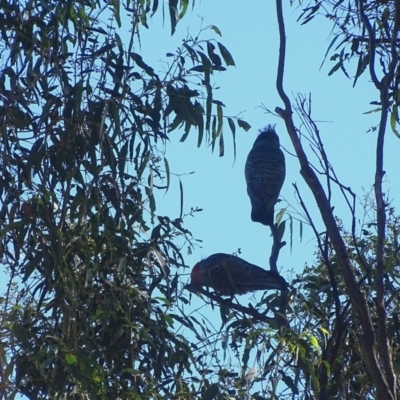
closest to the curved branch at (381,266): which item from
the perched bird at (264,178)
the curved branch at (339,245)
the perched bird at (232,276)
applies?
the curved branch at (339,245)

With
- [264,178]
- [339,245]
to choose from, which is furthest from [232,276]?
[339,245]

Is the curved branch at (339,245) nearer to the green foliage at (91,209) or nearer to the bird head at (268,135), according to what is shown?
the green foliage at (91,209)

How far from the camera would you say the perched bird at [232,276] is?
4234 millimetres

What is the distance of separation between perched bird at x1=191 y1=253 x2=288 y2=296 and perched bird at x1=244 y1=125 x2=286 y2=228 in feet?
1.88

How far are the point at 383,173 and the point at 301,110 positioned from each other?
1.14 ft

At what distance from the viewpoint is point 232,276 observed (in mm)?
4508

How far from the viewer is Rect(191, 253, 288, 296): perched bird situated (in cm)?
423

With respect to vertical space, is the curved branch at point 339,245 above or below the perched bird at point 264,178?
below

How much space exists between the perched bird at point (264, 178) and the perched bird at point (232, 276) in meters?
0.57

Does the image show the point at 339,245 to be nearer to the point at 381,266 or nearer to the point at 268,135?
the point at 381,266

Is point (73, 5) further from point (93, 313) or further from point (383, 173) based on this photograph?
point (383, 173)

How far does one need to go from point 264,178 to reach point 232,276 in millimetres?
978

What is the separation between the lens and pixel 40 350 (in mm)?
3203

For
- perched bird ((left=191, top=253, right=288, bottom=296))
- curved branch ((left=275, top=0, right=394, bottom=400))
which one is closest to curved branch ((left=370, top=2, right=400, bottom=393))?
curved branch ((left=275, top=0, right=394, bottom=400))
